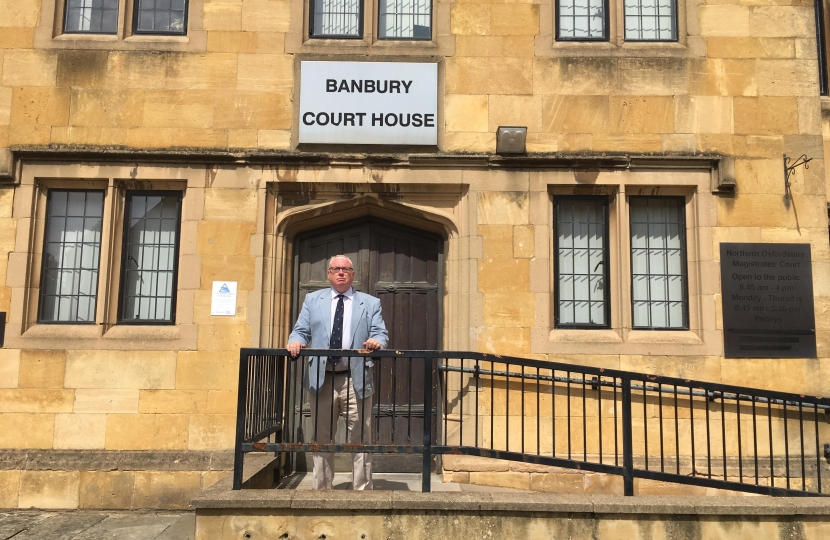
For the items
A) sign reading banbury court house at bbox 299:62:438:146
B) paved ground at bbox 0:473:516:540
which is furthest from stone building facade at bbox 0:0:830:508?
paved ground at bbox 0:473:516:540

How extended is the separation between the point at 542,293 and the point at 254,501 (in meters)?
3.61

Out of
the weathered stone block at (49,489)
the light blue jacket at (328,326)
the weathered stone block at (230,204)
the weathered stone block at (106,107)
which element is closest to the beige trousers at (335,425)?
the light blue jacket at (328,326)

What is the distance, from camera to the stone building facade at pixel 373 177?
6676 millimetres

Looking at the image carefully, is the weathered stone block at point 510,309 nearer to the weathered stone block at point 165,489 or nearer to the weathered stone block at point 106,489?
the weathered stone block at point 165,489

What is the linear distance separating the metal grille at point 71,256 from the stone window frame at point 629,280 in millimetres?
4765

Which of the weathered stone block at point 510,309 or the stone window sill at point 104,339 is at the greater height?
the weathered stone block at point 510,309

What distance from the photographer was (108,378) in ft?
21.8

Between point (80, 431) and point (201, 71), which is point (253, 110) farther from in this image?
point (80, 431)


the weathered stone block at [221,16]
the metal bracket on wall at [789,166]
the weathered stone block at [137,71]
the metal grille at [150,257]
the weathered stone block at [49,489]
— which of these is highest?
the weathered stone block at [221,16]

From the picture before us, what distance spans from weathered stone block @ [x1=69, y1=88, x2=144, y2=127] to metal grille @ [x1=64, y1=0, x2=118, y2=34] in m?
0.79

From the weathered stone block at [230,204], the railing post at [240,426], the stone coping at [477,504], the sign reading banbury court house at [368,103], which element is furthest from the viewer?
the sign reading banbury court house at [368,103]

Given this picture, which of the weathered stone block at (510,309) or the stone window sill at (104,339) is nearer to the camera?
the stone window sill at (104,339)

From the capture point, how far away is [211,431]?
6.57 m

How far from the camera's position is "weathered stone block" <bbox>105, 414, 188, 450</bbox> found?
6543 mm
